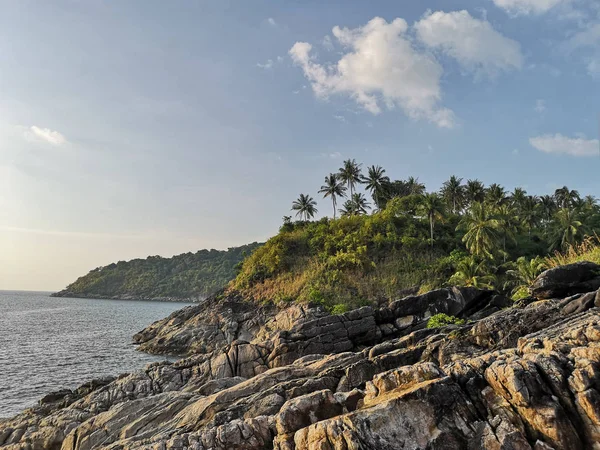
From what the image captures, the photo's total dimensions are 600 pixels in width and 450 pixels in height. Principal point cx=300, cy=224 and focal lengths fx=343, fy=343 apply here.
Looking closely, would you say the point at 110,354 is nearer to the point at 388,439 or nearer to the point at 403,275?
the point at 403,275

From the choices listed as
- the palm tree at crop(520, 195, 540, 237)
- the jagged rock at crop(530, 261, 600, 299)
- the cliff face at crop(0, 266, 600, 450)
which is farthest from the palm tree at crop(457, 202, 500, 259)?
the palm tree at crop(520, 195, 540, 237)

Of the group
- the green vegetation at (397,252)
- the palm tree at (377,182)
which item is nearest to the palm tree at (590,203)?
the green vegetation at (397,252)

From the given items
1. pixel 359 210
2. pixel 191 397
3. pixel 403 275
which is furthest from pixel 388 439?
pixel 359 210

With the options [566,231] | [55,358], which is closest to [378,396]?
[55,358]

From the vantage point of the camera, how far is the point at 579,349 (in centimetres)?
1091

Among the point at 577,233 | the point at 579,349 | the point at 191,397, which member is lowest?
the point at 191,397

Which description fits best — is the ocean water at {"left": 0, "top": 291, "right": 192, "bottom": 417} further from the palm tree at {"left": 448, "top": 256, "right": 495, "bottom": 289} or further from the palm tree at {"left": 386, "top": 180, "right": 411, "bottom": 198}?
the palm tree at {"left": 386, "top": 180, "right": 411, "bottom": 198}

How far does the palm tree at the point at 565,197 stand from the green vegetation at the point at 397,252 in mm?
11031

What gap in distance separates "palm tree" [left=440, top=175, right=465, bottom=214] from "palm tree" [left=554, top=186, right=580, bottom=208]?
1025 inches

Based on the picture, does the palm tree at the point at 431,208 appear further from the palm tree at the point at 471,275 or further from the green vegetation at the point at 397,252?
the palm tree at the point at 471,275

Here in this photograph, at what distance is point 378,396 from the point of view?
38.1ft

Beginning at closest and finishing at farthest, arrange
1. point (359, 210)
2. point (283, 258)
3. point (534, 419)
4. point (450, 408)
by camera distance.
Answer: point (534, 419) → point (450, 408) → point (283, 258) → point (359, 210)

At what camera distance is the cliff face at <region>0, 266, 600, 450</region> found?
9938mm

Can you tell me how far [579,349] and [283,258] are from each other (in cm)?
5608
